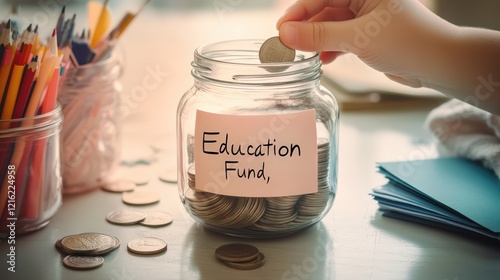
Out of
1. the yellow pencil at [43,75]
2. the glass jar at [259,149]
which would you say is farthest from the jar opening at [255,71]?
the yellow pencil at [43,75]

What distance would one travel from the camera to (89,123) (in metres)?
0.98

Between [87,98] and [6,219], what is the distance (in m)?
0.23

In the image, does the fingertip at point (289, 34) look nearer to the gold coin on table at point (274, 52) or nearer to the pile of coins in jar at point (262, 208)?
the gold coin on table at point (274, 52)

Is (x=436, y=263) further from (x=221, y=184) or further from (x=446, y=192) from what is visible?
(x=221, y=184)

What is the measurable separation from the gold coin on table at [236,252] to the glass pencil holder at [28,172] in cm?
24

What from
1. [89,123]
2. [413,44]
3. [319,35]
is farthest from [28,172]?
[413,44]

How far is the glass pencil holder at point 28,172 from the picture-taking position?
82cm

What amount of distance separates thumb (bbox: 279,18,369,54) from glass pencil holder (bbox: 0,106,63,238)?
1.03 ft

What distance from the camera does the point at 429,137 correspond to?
122 centimetres

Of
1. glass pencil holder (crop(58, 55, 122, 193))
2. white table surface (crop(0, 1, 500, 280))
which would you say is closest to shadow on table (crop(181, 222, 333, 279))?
white table surface (crop(0, 1, 500, 280))

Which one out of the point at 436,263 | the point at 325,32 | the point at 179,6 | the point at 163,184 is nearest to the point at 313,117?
the point at 325,32

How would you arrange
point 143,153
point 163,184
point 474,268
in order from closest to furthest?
point 474,268
point 163,184
point 143,153

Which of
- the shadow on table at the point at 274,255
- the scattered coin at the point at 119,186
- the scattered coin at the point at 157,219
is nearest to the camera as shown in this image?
the shadow on table at the point at 274,255

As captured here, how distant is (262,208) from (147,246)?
0.15 metres
